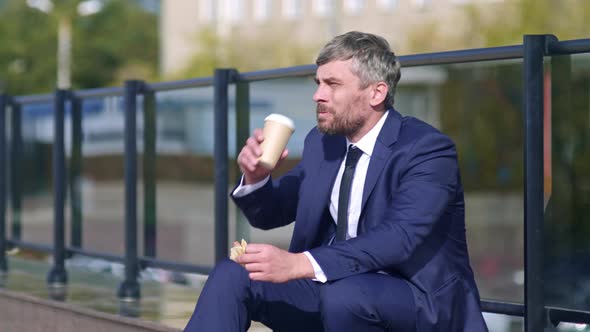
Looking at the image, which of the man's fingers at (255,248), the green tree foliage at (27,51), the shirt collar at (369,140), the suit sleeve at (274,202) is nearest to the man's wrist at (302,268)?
the man's fingers at (255,248)

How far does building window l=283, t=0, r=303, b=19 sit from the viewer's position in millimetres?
59438

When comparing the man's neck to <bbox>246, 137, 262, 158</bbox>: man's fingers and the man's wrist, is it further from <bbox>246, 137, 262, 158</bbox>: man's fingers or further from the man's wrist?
the man's wrist

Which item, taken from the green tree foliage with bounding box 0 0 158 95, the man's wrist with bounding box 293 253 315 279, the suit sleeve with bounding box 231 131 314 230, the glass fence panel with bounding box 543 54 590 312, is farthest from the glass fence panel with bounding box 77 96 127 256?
the green tree foliage with bounding box 0 0 158 95

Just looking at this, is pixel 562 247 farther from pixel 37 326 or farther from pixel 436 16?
pixel 436 16

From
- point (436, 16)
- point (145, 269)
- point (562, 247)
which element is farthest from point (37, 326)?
point (436, 16)

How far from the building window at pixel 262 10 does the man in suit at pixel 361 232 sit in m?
57.1

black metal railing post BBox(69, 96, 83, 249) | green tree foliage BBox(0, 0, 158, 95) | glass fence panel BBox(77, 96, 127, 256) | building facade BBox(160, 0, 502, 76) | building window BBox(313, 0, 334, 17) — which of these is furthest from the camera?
green tree foliage BBox(0, 0, 158, 95)

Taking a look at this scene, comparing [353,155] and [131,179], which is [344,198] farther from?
[131,179]

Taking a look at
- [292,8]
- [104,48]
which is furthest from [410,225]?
[104,48]

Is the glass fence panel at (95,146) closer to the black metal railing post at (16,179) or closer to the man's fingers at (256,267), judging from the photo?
the black metal railing post at (16,179)

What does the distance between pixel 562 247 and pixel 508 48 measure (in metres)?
0.69

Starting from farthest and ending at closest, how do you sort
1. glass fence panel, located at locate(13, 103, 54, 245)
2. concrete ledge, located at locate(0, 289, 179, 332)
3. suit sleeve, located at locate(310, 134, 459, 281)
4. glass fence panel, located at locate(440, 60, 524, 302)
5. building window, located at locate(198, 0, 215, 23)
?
building window, located at locate(198, 0, 215, 23) < glass fence panel, located at locate(440, 60, 524, 302) < glass fence panel, located at locate(13, 103, 54, 245) < concrete ledge, located at locate(0, 289, 179, 332) < suit sleeve, located at locate(310, 134, 459, 281)

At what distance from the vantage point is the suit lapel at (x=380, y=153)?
4219 mm

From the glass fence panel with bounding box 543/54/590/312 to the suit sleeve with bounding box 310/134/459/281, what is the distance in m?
0.65
